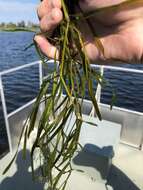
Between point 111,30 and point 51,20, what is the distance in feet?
1.14

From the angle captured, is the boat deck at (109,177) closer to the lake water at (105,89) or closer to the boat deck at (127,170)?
the boat deck at (127,170)

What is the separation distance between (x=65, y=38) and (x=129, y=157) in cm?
278

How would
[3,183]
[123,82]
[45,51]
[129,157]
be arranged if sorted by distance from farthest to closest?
[123,82] < [129,157] < [3,183] < [45,51]

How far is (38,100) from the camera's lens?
2.36 ft

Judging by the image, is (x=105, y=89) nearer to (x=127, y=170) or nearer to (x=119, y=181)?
(x=127, y=170)

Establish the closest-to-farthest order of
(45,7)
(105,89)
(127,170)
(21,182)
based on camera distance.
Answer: (45,7), (21,182), (127,170), (105,89)

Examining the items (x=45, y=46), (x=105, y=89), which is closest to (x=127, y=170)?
(x=45, y=46)

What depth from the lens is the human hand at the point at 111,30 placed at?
0.89 metres

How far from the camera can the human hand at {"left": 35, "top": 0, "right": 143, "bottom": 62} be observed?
35.0 inches

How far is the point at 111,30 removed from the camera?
41.0 inches

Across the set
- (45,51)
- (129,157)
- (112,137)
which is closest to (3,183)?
(112,137)

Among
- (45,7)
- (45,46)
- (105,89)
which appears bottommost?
(105,89)

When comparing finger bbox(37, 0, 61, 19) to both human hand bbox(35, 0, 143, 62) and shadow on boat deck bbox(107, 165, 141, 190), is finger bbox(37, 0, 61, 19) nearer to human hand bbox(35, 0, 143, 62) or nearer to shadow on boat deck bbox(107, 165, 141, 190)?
human hand bbox(35, 0, 143, 62)

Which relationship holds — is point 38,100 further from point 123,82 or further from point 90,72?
point 123,82
